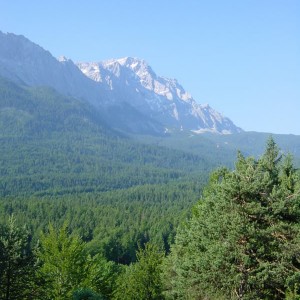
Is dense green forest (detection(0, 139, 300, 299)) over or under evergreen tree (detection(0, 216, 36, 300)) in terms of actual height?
over

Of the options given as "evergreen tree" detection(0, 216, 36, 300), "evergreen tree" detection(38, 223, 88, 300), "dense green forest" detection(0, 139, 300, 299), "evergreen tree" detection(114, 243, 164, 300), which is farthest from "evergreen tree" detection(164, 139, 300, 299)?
"evergreen tree" detection(38, 223, 88, 300)

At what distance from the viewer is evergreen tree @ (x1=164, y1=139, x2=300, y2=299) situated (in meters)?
19.2

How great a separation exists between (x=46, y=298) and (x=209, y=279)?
11.4 metres

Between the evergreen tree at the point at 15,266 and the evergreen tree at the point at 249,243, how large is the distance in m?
9.45

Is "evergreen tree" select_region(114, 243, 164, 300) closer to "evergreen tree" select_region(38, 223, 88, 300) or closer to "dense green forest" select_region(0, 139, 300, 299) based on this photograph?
"dense green forest" select_region(0, 139, 300, 299)

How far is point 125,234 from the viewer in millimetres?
100938

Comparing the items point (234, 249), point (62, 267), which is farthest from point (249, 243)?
point (62, 267)

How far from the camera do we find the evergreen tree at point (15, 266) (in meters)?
23.8

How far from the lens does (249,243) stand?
64.0 ft

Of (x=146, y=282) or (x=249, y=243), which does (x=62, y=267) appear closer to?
(x=146, y=282)

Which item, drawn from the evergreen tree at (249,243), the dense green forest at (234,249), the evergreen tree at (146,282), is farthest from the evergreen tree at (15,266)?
the evergreen tree at (249,243)

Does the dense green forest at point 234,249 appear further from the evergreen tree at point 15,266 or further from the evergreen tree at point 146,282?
the evergreen tree at point 146,282

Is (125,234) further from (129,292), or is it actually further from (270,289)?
(270,289)

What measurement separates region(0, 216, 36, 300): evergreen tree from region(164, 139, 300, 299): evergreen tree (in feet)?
31.0
